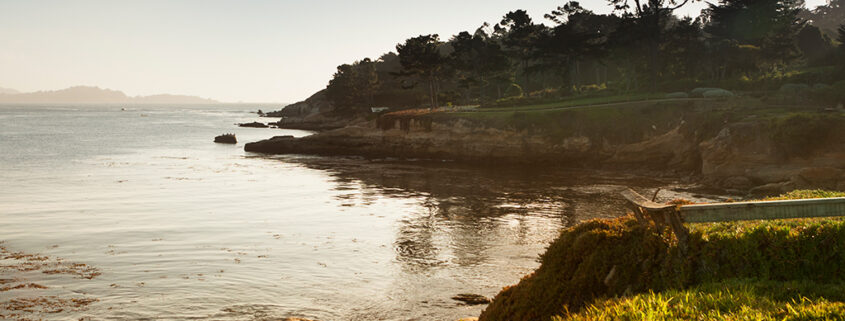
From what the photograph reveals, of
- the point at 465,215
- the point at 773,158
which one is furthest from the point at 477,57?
the point at 465,215

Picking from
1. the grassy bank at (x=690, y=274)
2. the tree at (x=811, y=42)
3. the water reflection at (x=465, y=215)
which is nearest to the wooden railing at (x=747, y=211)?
the grassy bank at (x=690, y=274)

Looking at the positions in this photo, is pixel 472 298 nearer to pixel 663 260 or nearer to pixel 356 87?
pixel 663 260

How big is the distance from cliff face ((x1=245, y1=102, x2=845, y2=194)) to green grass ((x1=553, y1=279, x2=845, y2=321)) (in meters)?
26.9

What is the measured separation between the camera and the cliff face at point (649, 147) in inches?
1273

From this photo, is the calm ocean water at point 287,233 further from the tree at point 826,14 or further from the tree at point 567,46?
the tree at point 826,14

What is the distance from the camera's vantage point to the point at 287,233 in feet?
74.2

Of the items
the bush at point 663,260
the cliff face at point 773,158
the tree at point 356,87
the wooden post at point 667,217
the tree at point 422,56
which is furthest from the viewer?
the tree at point 356,87

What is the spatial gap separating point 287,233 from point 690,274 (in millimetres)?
17406

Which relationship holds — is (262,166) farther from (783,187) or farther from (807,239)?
(807,239)

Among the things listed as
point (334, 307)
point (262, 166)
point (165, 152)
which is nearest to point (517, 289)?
point (334, 307)

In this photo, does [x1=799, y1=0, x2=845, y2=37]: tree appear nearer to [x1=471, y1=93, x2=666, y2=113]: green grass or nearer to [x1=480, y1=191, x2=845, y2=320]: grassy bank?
[x1=471, y1=93, x2=666, y2=113]: green grass

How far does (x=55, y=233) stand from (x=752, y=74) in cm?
6653

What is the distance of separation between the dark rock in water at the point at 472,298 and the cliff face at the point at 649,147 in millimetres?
23008

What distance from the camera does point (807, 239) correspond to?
7691 millimetres
